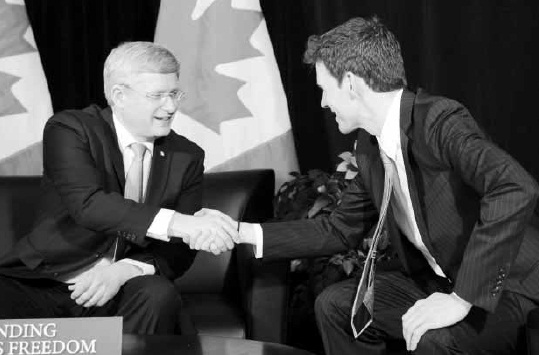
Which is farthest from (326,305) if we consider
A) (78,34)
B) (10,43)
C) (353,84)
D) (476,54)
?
(78,34)

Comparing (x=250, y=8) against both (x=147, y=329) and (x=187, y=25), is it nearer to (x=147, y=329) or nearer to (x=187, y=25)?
(x=187, y=25)

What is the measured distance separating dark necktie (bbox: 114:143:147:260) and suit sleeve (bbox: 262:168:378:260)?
42 cm

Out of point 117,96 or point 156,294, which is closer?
point 156,294

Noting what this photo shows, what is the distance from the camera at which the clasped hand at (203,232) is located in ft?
8.82

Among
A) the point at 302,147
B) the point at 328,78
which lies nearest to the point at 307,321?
the point at 302,147

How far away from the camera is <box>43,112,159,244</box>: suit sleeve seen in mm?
2672

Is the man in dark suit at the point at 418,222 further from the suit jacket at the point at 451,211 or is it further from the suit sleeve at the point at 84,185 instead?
the suit sleeve at the point at 84,185

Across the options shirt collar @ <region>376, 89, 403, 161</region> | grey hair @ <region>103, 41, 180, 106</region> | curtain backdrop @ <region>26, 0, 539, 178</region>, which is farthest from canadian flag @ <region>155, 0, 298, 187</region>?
shirt collar @ <region>376, 89, 403, 161</region>

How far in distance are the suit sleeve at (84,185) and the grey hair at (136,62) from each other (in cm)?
18

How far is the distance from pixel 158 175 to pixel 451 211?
38.0 inches

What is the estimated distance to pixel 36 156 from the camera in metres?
3.89

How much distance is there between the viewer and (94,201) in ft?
8.82

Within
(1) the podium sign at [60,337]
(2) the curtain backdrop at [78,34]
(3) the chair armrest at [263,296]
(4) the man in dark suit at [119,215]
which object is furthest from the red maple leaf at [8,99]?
(1) the podium sign at [60,337]

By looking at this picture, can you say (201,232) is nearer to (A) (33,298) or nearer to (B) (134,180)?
(B) (134,180)
